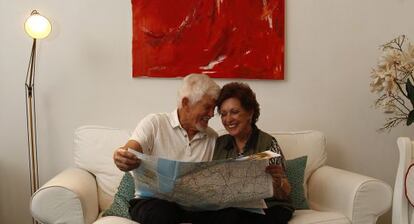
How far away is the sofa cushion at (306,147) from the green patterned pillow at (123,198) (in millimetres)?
860

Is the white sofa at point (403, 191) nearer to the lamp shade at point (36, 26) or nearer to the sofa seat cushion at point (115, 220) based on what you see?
the sofa seat cushion at point (115, 220)

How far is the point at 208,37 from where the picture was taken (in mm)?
2740

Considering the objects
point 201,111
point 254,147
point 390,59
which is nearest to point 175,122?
point 201,111

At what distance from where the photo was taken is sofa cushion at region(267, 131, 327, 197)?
2504mm

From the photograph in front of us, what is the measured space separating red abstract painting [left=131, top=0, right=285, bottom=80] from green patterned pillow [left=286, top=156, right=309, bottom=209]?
0.68 metres

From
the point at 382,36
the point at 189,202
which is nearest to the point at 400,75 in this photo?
the point at 382,36

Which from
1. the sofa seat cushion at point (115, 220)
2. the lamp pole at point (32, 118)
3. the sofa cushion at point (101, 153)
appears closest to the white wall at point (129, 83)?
the lamp pole at point (32, 118)

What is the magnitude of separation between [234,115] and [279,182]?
1.21 ft

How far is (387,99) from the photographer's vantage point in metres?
2.51

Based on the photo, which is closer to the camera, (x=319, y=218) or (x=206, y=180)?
(x=206, y=180)

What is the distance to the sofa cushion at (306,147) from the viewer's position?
2504 mm

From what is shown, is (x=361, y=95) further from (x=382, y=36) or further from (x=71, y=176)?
(x=71, y=176)

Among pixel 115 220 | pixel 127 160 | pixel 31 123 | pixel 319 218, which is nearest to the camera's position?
pixel 127 160

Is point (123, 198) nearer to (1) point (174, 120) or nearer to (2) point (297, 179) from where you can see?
(1) point (174, 120)
